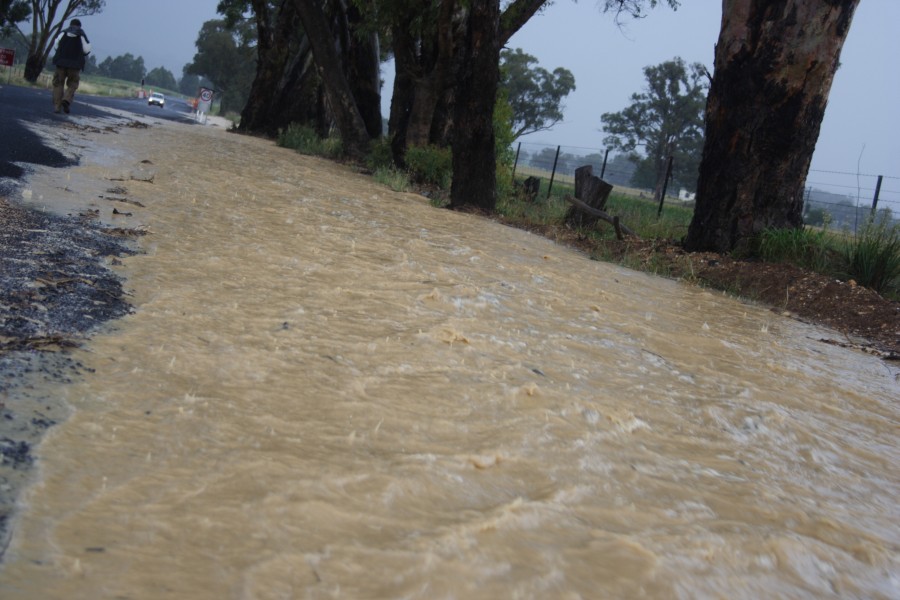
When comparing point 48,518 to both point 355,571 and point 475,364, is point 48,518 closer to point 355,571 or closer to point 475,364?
point 355,571

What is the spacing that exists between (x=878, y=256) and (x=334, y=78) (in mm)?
14158

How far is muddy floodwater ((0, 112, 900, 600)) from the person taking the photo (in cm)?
215

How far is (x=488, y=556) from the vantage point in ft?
7.54

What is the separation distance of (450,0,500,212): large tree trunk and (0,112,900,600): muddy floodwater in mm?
6870

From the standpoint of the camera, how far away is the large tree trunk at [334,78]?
779 inches

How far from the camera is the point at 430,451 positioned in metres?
2.96

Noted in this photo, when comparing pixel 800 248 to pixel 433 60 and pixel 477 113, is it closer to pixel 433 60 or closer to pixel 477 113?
pixel 477 113

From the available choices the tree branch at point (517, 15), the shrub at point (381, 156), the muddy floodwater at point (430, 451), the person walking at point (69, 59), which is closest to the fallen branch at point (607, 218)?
the muddy floodwater at point (430, 451)

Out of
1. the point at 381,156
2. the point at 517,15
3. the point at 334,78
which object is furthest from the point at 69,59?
the point at 517,15

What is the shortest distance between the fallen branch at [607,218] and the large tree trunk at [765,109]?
117cm

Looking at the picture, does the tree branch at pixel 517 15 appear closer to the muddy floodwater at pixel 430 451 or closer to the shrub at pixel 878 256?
the shrub at pixel 878 256

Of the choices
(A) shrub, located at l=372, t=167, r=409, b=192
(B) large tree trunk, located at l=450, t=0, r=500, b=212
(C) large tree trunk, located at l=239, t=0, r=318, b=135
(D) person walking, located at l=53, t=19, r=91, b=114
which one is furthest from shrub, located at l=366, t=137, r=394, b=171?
(C) large tree trunk, located at l=239, t=0, r=318, b=135

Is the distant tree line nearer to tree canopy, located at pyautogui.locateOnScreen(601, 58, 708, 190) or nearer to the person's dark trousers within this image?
the person's dark trousers

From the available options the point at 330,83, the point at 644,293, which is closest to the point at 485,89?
the point at 644,293
